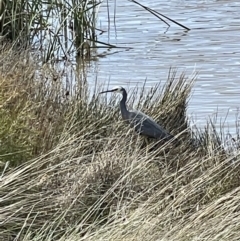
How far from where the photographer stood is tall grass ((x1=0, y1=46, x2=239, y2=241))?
13.8 ft

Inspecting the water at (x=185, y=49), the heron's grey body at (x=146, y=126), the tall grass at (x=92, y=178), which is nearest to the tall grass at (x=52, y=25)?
the water at (x=185, y=49)

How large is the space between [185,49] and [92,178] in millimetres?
8349

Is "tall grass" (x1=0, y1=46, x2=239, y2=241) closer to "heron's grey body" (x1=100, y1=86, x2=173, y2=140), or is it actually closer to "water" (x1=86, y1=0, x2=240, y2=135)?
"heron's grey body" (x1=100, y1=86, x2=173, y2=140)

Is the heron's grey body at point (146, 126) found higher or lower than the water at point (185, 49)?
higher

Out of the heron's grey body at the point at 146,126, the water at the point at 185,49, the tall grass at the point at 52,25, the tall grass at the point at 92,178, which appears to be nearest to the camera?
the tall grass at the point at 92,178

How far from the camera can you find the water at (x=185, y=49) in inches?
407

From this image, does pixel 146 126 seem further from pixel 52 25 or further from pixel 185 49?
pixel 185 49

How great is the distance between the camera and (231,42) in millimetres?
13633

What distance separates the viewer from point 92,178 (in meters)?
5.09

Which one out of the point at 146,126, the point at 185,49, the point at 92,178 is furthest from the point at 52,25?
the point at 92,178

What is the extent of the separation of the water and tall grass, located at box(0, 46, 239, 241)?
7.17 feet

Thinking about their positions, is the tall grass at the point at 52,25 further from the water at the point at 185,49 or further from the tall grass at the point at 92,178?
the tall grass at the point at 92,178

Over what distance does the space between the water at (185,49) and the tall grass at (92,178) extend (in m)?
2.19

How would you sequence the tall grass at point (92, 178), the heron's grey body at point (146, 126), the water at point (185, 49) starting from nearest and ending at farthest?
the tall grass at point (92, 178), the heron's grey body at point (146, 126), the water at point (185, 49)
